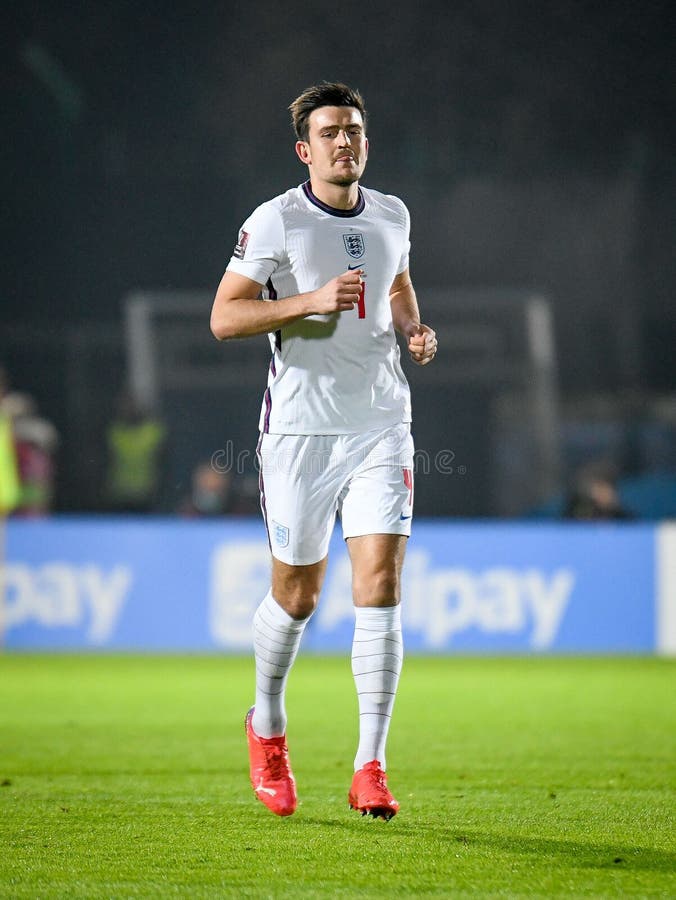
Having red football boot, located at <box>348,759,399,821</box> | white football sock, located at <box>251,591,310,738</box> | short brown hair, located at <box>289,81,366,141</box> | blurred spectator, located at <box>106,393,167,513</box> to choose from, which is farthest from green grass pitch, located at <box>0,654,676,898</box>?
blurred spectator, located at <box>106,393,167,513</box>

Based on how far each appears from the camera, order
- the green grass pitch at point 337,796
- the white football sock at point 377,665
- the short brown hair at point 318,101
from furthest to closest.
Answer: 1. the short brown hair at point 318,101
2. the white football sock at point 377,665
3. the green grass pitch at point 337,796

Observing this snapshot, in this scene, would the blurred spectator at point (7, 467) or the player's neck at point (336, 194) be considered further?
the blurred spectator at point (7, 467)

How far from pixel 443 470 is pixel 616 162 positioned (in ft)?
19.2

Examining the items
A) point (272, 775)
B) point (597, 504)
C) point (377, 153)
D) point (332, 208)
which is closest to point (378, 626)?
point (272, 775)

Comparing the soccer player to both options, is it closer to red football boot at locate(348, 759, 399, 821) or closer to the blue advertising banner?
red football boot at locate(348, 759, 399, 821)

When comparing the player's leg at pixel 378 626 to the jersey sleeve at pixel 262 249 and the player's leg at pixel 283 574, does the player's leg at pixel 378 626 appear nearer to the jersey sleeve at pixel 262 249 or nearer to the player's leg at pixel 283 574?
the player's leg at pixel 283 574

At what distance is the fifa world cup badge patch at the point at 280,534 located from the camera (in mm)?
4332

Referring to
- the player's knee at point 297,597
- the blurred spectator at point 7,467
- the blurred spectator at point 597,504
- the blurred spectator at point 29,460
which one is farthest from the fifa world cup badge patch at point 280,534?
the blurred spectator at point 29,460

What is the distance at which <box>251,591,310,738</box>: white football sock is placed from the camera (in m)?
4.43

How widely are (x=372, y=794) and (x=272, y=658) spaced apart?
25.2 inches

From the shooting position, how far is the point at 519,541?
11141 millimetres

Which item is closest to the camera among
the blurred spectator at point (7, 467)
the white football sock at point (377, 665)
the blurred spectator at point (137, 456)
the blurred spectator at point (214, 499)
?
the white football sock at point (377, 665)

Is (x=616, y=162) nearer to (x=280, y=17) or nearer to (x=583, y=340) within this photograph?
(x=583, y=340)

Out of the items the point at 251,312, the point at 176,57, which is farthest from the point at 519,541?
the point at 176,57
